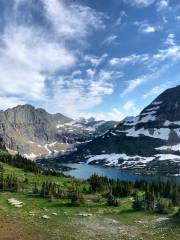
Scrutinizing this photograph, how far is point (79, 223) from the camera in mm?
63344

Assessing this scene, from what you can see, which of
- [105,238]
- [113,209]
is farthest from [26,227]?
[113,209]

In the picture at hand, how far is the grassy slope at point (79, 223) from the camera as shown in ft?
181

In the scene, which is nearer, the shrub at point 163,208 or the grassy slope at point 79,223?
the grassy slope at point 79,223

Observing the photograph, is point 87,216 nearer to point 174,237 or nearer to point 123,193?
point 174,237

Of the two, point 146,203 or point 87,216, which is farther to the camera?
point 146,203

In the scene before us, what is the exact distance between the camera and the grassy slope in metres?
55.0

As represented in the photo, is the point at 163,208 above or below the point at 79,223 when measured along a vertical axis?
above

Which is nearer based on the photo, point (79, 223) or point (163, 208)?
point (79, 223)

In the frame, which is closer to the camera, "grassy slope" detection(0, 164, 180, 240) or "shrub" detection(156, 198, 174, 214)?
"grassy slope" detection(0, 164, 180, 240)

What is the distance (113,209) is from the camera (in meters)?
78.5

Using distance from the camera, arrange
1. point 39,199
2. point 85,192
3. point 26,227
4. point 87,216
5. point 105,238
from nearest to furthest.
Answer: point 105,238 < point 26,227 < point 87,216 < point 39,199 < point 85,192

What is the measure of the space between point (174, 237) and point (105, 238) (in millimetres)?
9438

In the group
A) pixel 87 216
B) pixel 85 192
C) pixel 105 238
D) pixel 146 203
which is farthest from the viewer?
pixel 85 192

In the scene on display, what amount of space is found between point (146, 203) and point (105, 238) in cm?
2800
